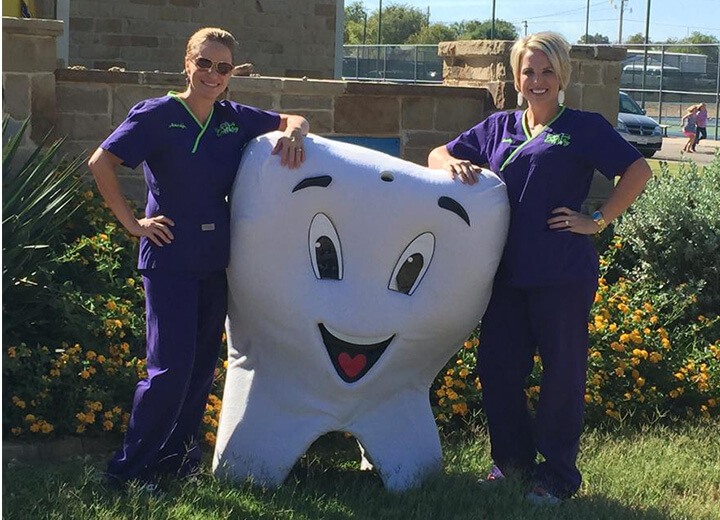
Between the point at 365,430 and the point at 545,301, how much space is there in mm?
846

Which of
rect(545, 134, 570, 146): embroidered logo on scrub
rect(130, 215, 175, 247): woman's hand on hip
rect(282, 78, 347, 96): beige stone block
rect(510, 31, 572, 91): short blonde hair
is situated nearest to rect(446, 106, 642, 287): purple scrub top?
rect(545, 134, 570, 146): embroidered logo on scrub

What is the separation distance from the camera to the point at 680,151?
23500mm

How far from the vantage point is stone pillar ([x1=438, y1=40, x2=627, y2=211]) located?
7734mm

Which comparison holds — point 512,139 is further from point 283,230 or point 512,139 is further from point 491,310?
point 283,230

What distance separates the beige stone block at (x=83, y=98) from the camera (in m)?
6.84

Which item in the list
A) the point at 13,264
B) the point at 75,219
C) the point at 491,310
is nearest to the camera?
the point at 491,310

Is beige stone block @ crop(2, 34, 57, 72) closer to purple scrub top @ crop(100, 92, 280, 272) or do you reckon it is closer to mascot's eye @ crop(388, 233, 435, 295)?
purple scrub top @ crop(100, 92, 280, 272)

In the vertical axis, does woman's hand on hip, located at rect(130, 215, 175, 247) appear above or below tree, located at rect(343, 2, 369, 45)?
below

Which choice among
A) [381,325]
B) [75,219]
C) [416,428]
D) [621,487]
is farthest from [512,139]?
[75,219]

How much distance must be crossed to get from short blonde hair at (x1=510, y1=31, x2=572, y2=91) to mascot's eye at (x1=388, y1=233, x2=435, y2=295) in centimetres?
70

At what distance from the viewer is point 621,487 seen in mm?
4477

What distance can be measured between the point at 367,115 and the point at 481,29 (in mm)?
65794

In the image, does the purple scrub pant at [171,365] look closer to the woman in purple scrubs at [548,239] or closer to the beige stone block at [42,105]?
the woman in purple scrubs at [548,239]

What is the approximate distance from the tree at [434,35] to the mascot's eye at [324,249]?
6322 centimetres
